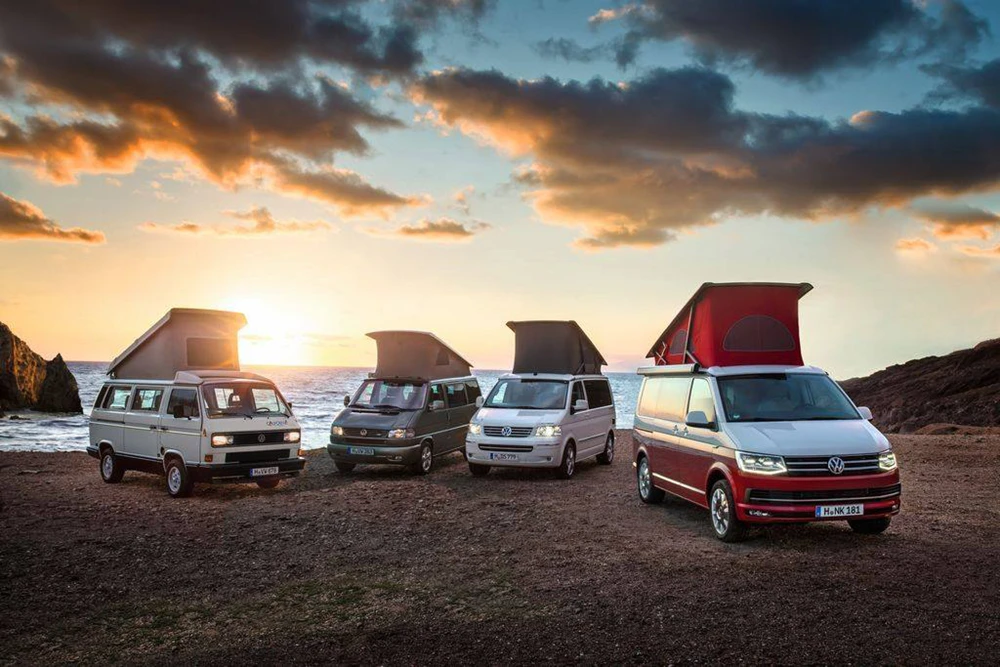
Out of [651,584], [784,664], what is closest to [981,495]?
[651,584]

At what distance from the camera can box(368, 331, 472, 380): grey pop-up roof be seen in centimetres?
1748

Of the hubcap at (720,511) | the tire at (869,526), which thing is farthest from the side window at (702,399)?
the tire at (869,526)

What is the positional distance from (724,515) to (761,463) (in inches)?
40.0

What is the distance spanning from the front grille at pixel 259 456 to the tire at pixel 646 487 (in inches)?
264

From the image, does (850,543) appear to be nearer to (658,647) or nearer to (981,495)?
(658,647)

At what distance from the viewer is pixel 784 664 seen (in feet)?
17.8

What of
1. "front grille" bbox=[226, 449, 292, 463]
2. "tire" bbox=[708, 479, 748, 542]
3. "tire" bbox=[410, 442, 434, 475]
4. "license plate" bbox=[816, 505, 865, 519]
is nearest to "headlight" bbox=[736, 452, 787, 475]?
"tire" bbox=[708, 479, 748, 542]

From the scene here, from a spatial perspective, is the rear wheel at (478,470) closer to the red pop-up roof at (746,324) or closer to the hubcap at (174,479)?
the hubcap at (174,479)

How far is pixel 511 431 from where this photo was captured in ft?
48.3

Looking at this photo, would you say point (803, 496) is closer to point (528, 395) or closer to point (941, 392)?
point (528, 395)

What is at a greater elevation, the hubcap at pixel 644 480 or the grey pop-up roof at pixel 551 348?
the grey pop-up roof at pixel 551 348

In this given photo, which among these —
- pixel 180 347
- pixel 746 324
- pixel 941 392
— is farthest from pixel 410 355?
pixel 941 392

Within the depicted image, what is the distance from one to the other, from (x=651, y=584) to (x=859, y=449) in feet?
10.7

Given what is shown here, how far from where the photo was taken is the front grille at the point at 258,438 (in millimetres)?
13633
